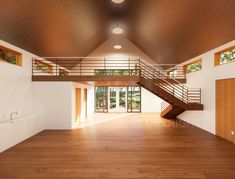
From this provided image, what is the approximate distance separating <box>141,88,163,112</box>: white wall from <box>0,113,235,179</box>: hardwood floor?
276 inches

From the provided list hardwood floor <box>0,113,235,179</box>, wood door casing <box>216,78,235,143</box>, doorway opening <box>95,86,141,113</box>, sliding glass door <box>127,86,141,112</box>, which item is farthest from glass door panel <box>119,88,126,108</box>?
wood door casing <box>216,78,235,143</box>

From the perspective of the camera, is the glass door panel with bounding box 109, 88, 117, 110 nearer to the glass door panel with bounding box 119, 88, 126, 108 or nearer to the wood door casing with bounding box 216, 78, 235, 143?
the glass door panel with bounding box 119, 88, 126, 108

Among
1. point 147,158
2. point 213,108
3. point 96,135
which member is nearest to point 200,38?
point 213,108

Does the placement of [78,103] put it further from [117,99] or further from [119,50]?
[119,50]

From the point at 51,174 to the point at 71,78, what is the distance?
14.8 feet

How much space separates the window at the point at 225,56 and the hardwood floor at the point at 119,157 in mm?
2880

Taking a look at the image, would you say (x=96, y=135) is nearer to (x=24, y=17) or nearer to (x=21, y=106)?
(x=21, y=106)

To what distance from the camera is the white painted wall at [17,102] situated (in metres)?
4.97

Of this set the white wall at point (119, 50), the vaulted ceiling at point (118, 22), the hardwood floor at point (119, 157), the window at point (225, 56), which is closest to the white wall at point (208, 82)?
the window at point (225, 56)

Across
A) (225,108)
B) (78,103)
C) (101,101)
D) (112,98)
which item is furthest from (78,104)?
(225,108)

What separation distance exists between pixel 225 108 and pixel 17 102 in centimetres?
775

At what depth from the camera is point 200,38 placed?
589 cm

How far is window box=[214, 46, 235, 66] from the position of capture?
5487 millimetres

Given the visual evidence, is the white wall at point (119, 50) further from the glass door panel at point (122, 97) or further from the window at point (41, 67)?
the window at point (41, 67)
